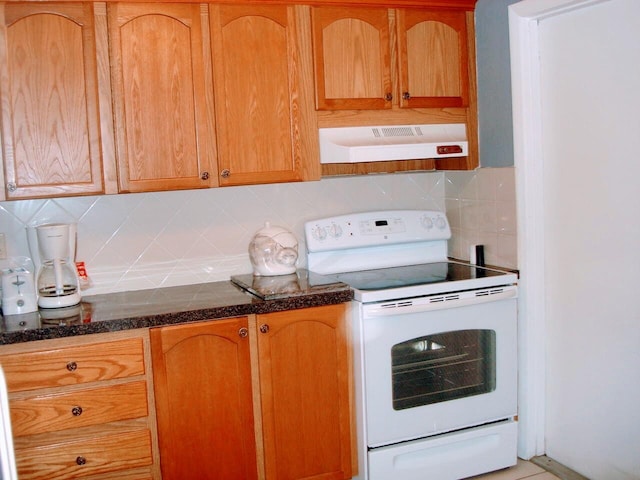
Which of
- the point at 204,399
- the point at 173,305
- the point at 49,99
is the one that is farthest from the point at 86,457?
the point at 49,99

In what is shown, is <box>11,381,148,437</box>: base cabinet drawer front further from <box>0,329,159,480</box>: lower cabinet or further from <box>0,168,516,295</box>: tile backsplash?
<box>0,168,516,295</box>: tile backsplash

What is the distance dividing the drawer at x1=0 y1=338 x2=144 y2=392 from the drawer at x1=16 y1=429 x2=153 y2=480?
22 centimetres

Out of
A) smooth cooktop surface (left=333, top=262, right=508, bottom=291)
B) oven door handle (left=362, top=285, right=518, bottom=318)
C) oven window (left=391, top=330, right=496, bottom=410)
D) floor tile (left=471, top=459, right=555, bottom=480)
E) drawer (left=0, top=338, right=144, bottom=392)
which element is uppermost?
smooth cooktop surface (left=333, top=262, right=508, bottom=291)

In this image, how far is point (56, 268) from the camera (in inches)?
105

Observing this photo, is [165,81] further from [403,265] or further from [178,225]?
[403,265]

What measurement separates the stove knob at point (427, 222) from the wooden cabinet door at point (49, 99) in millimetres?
1571

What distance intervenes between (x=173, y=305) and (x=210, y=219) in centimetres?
59

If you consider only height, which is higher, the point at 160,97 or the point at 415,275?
the point at 160,97

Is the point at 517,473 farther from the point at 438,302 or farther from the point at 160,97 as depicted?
the point at 160,97

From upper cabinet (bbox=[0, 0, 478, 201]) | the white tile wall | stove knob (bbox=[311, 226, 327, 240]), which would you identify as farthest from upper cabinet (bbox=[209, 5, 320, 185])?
the white tile wall

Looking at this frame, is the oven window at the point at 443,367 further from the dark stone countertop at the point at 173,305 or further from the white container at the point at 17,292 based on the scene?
the white container at the point at 17,292

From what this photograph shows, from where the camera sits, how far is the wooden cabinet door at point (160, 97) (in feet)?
8.84

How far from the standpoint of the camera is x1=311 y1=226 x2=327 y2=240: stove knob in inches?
128

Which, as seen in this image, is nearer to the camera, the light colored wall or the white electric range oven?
the white electric range oven
